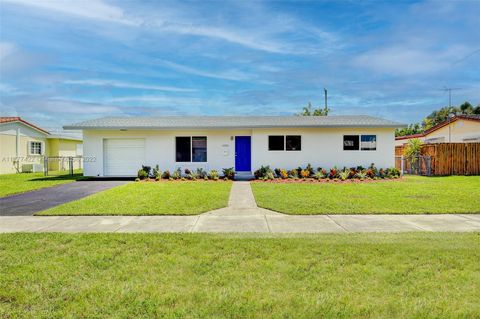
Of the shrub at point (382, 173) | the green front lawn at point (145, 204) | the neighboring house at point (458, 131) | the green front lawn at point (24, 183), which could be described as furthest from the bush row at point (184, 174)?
the neighboring house at point (458, 131)

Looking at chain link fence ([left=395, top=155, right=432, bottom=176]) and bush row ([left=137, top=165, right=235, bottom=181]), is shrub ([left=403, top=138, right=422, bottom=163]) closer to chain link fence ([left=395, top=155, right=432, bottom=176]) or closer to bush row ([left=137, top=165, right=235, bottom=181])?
chain link fence ([left=395, top=155, right=432, bottom=176])

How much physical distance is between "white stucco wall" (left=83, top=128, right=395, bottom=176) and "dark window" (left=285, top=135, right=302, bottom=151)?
0.18 meters

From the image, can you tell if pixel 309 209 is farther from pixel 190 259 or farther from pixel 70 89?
pixel 70 89

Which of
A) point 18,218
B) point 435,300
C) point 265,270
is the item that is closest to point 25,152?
point 18,218

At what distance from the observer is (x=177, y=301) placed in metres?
3.10

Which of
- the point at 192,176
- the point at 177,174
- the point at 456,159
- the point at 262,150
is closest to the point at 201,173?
the point at 192,176

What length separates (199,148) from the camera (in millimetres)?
17422

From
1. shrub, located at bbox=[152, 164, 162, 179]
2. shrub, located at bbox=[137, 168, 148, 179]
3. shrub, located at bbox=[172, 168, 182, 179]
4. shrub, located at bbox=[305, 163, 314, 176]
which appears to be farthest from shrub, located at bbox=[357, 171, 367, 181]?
shrub, located at bbox=[137, 168, 148, 179]

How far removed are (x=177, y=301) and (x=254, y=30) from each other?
44.9ft

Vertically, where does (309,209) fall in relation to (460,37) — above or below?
below

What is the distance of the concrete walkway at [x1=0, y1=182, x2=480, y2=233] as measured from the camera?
5.98 meters

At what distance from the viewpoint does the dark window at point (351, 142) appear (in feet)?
56.3

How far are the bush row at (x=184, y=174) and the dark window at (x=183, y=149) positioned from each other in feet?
2.39

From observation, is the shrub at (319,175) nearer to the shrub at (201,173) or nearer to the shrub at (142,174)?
the shrub at (201,173)
